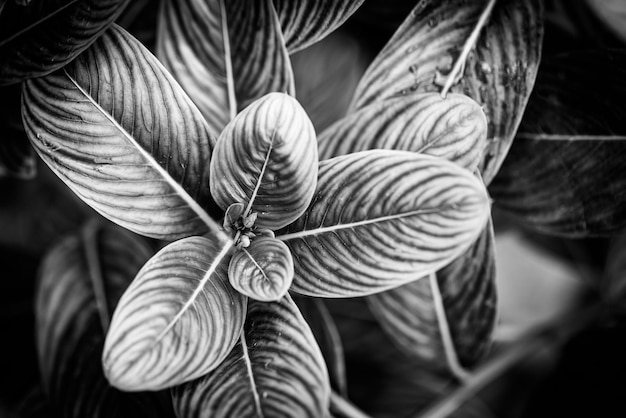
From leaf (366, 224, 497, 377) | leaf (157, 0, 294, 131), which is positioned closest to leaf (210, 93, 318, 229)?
leaf (157, 0, 294, 131)

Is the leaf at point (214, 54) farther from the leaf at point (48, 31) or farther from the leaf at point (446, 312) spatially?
the leaf at point (446, 312)

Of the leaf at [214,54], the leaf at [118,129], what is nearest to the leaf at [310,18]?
the leaf at [214,54]

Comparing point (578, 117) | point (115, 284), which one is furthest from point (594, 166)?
point (115, 284)

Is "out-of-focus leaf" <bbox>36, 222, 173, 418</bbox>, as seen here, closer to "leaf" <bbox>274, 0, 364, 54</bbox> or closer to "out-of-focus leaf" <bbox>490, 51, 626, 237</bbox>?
"leaf" <bbox>274, 0, 364, 54</bbox>

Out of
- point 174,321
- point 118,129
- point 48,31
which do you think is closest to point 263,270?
point 174,321

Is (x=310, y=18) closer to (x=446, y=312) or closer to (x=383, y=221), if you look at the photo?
(x=383, y=221)

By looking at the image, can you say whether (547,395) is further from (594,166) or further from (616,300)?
(594,166)

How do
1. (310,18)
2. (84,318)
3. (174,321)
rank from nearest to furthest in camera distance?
1. (174,321)
2. (310,18)
3. (84,318)
